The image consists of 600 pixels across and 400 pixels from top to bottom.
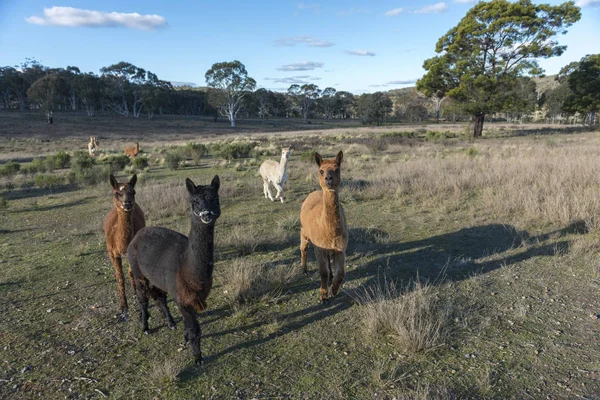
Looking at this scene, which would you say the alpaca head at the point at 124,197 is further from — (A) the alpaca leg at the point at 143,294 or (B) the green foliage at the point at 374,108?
(B) the green foliage at the point at 374,108

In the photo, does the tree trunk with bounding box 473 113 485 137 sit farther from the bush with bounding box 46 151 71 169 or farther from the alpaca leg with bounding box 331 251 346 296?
the bush with bounding box 46 151 71 169

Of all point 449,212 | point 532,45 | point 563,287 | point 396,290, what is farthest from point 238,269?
point 532,45

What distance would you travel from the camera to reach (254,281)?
5176 mm

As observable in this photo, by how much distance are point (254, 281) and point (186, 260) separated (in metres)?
1.79

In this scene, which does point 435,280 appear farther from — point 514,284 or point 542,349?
point 542,349

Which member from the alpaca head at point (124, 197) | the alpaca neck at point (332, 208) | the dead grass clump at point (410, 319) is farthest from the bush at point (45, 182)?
the dead grass clump at point (410, 319)

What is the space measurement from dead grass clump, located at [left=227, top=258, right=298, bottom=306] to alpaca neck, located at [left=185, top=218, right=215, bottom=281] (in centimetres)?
145

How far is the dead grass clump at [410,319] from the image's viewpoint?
12.3ft

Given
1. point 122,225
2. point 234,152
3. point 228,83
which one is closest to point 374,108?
point 228,83

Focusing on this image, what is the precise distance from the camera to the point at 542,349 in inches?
144

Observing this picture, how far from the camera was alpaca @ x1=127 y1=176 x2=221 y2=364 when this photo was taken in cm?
325

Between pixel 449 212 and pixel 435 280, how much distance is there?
4.29 meters

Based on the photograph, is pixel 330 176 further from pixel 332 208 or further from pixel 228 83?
pixel 228 83

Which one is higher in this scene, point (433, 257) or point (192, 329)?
point (192, 329)
